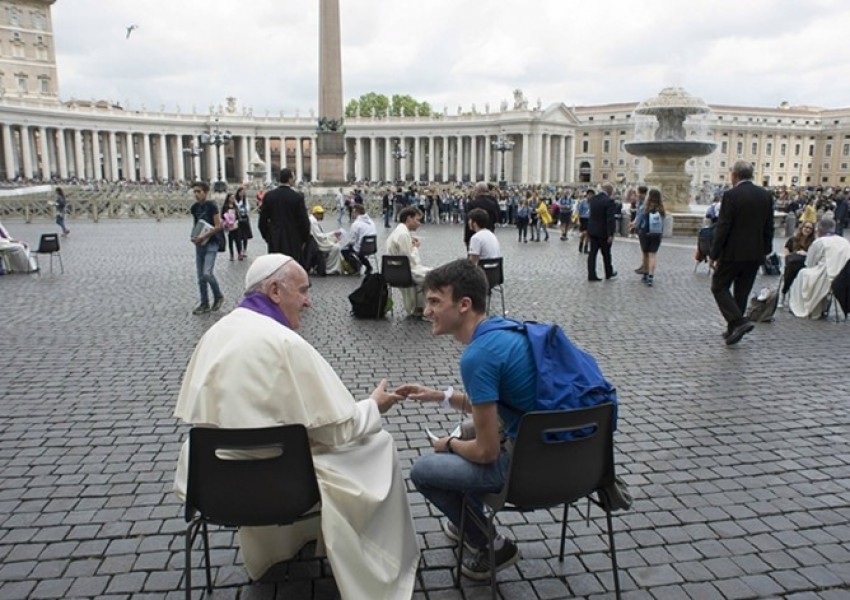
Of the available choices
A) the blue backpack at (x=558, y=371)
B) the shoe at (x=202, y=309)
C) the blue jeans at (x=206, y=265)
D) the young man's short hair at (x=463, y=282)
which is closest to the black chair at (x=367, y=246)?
the blue jeans at (x=206, y=265)

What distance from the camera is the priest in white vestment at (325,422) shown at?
2.70 m

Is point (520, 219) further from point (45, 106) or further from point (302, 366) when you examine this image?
point (45, 106)

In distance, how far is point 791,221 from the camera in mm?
21969

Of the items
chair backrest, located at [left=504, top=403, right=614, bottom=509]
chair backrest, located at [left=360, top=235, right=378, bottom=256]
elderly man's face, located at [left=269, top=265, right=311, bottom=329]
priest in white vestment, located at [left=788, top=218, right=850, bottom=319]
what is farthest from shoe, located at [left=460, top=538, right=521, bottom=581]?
chair backrest, located at [left=360, top=235, right=378, bottom=256]

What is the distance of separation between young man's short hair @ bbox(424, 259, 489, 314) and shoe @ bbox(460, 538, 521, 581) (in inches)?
47.3

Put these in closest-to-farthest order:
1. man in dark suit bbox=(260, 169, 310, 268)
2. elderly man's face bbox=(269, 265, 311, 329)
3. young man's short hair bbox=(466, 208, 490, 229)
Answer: elderly man's face bbox=(269, 265, 311, 329)
young man's short hair bbox=(466, 208, 490, 229)
man in dark suit bbox=(260, 169, 310, 268)

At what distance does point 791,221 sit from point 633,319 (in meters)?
15.6

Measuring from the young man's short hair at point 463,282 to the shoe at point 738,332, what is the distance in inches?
233

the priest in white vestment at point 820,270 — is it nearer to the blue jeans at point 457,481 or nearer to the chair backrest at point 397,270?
the chair backrest at point 397,270

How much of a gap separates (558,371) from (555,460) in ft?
1.17

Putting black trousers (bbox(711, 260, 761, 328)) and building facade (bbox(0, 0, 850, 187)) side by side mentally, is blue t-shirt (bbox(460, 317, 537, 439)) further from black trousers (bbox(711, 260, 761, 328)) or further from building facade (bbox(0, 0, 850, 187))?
building facade (bbox(0, 0, 850, 187))

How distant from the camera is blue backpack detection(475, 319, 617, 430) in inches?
109

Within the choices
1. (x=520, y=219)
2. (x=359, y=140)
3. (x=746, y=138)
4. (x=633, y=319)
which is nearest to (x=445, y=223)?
→ (x=520, y=219)

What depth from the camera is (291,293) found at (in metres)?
3.17
